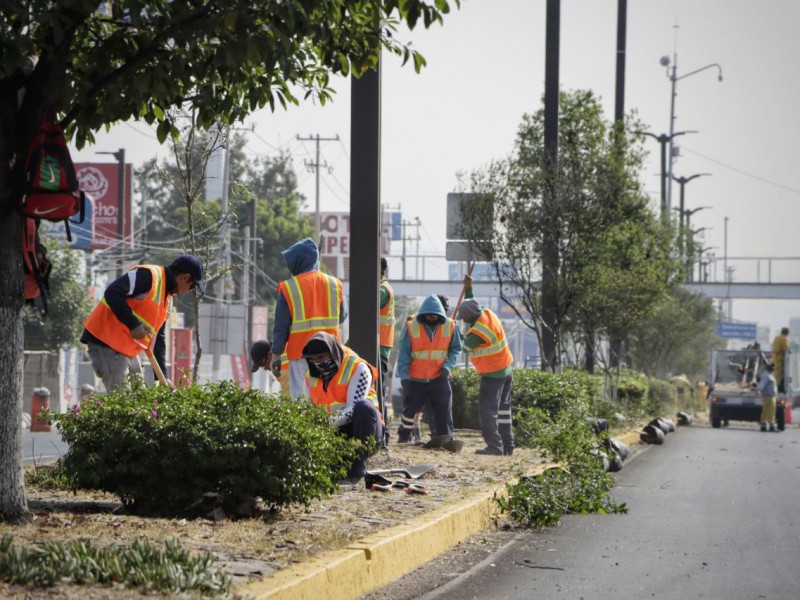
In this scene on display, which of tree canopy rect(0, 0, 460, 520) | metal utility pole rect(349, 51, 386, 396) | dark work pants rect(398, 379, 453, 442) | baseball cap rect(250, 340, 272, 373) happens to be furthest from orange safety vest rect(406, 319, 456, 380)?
tree canopy rect(0, 0, 460, 520)

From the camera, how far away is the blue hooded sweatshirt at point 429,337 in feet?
47.9

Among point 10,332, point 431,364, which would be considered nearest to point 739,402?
point 431,364

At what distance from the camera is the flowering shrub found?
7.37 meters

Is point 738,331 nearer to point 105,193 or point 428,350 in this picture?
point 105,193

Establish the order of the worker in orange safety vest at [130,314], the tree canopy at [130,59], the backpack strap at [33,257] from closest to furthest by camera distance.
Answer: the tree canopy at [130,59] < the backpack strap at [33,257] < the worker in orange safety vest at [130,314]

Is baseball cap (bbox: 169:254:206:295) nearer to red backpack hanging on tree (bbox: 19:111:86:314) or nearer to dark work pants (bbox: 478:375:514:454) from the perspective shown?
red backpack hanging on tree (bbox: 19:111:86:314)

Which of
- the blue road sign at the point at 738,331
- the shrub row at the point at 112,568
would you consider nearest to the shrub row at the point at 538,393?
the shrub row at the point at 112,568

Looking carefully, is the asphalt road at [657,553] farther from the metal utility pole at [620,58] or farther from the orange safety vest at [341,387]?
the metal utility pole at [620,58]

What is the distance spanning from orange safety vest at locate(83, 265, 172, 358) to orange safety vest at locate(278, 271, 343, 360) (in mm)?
1113

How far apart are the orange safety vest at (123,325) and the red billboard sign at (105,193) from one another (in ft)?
125

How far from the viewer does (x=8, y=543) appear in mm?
5383

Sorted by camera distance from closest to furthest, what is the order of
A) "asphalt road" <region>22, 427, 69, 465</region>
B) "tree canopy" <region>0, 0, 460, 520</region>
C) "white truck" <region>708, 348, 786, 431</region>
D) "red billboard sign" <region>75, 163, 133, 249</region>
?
"tree canopy" <region>0, 0, 460, 520</region>, "asphalt road" <region>22, 427, 69, 465</region>, "white truck" <region>708, 348, 786, 431</region>, "red billboard sign" <region>75, 163, 133, 249</region>

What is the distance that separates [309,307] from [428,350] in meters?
4.15

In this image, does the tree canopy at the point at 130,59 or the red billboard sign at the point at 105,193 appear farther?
the red billboard sign at the point at 105,193
